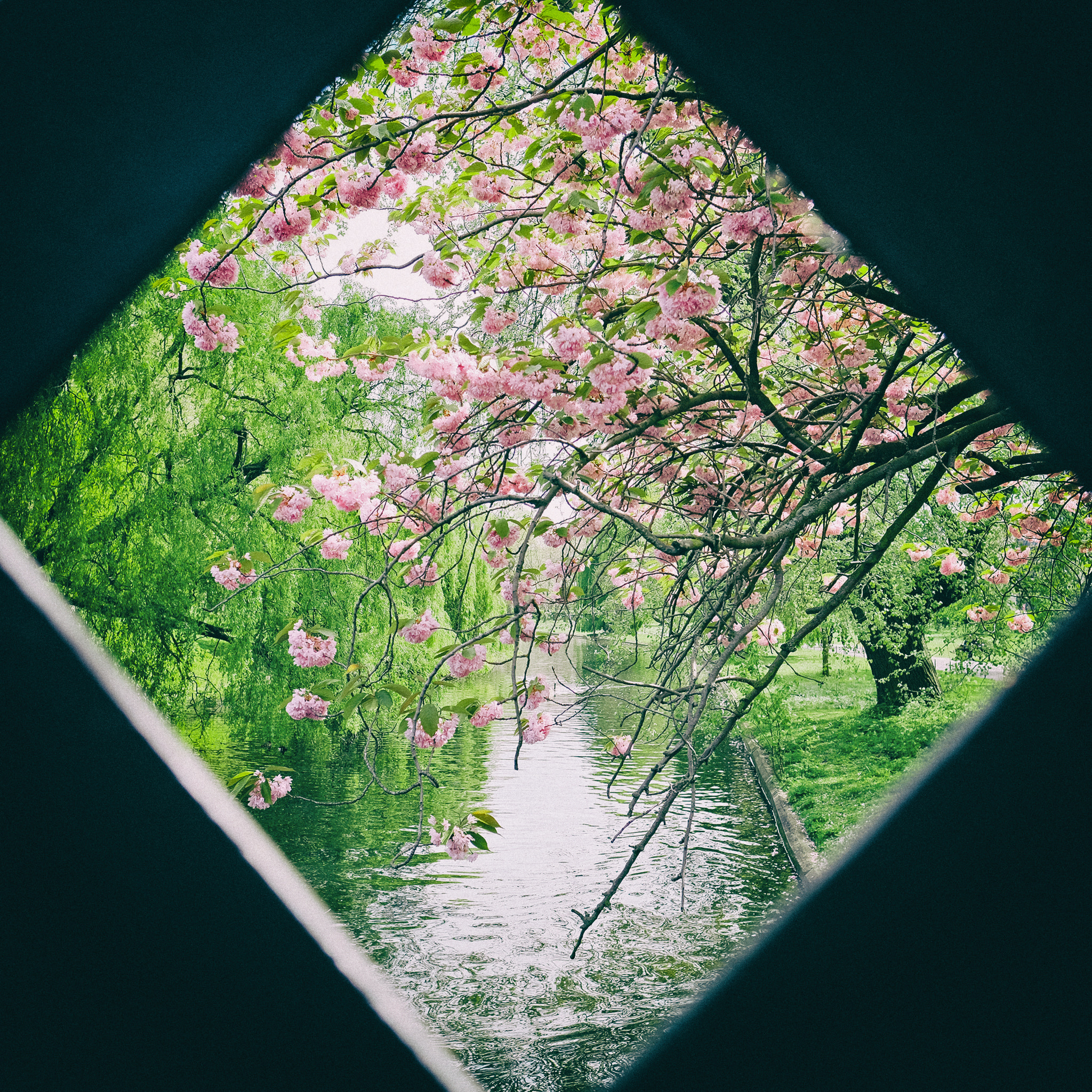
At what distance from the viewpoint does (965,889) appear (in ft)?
1.09

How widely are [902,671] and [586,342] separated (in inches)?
375

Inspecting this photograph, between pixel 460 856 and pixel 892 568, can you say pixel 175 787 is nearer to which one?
pixel 460 856

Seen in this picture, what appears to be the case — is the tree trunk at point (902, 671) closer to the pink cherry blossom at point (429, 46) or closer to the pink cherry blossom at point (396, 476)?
the pink cherry blossom at point (396, 476)

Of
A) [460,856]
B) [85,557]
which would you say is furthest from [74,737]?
[85,557]

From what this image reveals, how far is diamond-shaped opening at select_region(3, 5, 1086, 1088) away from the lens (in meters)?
2.24

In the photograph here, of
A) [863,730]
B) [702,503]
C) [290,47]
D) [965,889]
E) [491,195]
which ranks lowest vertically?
[965,889]

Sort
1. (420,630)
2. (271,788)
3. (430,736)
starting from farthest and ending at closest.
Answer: (420,630)
(271,788)
(430,736)

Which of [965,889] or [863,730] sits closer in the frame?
[965,889]

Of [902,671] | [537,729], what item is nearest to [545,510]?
[537,729]

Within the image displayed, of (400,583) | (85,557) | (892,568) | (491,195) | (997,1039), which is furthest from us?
(892,568)

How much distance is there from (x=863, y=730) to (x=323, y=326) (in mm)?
8866

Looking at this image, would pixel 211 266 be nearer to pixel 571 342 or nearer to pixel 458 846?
pixel 571 342

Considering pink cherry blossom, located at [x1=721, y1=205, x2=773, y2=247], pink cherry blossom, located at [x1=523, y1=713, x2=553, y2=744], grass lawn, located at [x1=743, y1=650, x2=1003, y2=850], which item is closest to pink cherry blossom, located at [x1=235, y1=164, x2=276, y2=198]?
pink cherry blossom, located at [x1=721, y1=205, x2=773, y2=247]

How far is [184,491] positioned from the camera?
29.8ft
